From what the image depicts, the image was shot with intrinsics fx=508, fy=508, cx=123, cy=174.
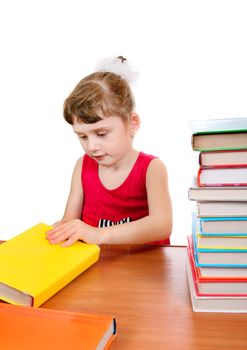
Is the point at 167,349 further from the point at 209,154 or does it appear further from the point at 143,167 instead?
the point at 143,167

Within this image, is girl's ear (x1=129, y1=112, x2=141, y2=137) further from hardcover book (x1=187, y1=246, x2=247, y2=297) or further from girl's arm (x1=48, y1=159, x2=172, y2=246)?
hardcover book (x1=187, y1=246, x2=247, y2=297)

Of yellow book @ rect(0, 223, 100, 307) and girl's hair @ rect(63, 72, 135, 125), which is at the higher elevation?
girl's hair @ rect(63, 72, 135, 125)

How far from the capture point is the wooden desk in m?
0.78

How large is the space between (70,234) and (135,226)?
234 mm

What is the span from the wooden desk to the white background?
4.61 feet

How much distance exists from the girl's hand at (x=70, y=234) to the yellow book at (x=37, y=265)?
0.04 feet

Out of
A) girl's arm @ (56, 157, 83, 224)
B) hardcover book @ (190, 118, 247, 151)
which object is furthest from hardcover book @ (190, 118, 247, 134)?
girl's arm @ (56, 157, 83, 224)

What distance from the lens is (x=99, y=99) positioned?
137 cm

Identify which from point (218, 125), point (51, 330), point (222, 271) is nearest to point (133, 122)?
point (218, 125)

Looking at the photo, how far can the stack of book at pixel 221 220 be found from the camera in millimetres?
867

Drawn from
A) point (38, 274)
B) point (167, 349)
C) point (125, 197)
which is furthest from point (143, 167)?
point (167, 349)

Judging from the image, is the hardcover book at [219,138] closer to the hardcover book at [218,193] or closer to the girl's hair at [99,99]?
the hardcover book at [218,193]

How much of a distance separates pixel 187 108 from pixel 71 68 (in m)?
0.66

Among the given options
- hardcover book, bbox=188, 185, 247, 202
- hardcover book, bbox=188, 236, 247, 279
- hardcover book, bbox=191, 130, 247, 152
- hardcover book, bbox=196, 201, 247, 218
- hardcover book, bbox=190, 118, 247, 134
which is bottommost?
hardcover book, bbox=188, 236, 247, 279
